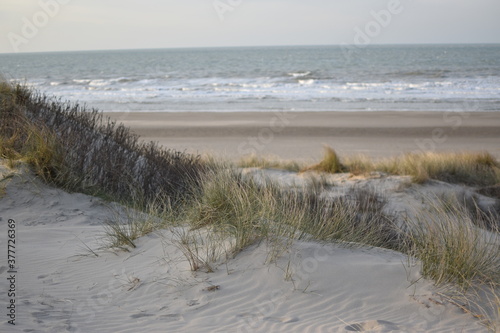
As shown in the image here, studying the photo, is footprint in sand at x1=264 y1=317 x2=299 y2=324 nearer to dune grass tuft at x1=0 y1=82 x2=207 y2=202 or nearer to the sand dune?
the sand dune

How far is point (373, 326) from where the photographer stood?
3.33 m

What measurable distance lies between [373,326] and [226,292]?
3.55 ft

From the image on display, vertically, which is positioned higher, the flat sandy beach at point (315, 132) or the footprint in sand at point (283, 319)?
the footprint in sand at point (283, 319)

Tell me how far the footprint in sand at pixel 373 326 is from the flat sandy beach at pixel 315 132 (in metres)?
9.43

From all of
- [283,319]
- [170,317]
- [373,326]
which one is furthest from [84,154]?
[373,326]

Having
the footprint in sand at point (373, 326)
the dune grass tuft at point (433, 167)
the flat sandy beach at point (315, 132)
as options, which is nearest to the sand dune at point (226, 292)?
the footprint in sand at point (373, 326)

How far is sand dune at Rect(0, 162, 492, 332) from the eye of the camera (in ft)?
11.1

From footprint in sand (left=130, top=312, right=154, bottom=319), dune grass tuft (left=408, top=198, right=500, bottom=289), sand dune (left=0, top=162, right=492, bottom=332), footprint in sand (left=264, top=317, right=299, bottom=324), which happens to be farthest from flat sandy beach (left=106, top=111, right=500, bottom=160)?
footprint in sand (left=264, top=317, right=299, bottom=324)

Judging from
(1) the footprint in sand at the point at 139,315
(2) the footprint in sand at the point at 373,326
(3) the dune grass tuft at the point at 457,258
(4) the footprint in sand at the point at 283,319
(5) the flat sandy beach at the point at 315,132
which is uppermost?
(3) the dune grass tuft at the point at 457,258

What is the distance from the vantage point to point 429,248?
3916 millimetres

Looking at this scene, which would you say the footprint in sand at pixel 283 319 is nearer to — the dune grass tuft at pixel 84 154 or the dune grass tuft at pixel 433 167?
the dune grass tuft at pixel 84 154

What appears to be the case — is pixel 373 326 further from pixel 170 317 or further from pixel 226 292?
pixel 170 317

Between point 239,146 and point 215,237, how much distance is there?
411 inches

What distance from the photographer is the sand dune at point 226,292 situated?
3.39 m
